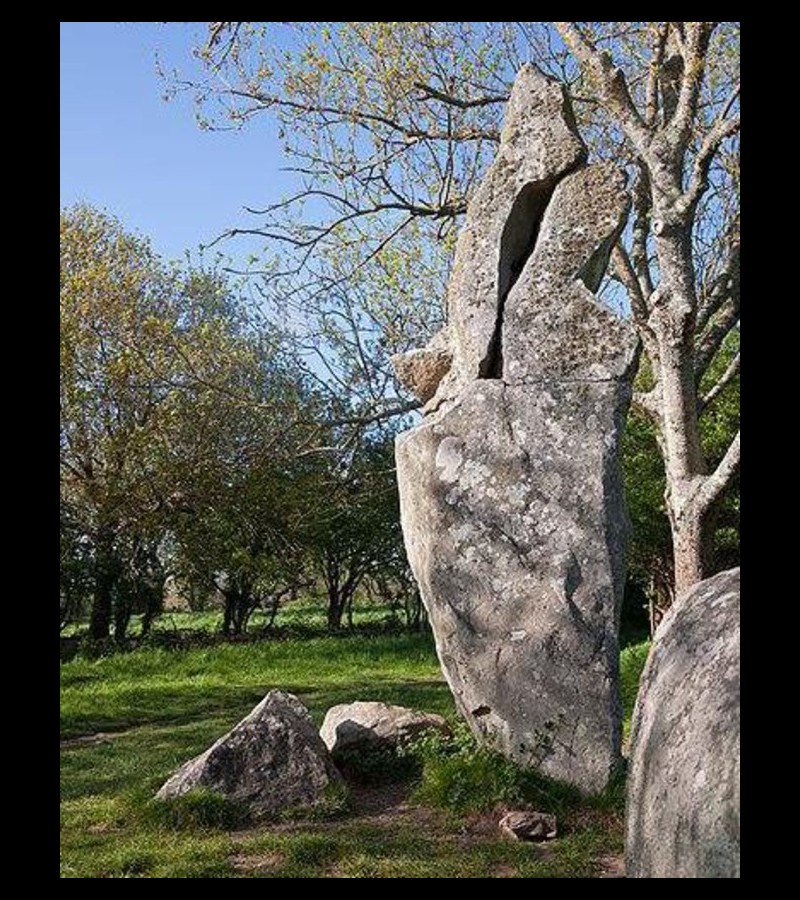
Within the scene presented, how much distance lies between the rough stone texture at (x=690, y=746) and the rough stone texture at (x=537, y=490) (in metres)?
4.44

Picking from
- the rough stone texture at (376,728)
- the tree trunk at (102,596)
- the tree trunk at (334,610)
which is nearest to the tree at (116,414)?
the tree trunk at (102,596)

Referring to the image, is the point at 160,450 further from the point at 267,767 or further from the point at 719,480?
the point at 267,767

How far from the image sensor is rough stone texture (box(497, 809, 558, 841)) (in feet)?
26.1

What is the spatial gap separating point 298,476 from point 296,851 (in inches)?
681

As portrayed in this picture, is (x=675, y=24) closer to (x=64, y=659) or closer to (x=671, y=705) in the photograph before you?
(x=671, y=705)

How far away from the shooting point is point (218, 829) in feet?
26.8

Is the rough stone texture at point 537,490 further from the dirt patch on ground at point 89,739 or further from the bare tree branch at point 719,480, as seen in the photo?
the dirt patch on ground at point 89,739

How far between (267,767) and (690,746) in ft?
17.8

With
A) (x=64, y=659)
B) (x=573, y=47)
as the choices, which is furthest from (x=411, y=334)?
(x=64, y=659)

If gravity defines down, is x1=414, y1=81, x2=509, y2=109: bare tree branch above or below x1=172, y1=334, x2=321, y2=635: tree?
above

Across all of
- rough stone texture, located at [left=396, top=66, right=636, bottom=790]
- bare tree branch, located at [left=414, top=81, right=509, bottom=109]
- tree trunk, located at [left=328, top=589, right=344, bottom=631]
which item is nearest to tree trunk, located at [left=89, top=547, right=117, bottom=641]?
tree trunk, located at [left=328, top=589, right=344, bottom=631]

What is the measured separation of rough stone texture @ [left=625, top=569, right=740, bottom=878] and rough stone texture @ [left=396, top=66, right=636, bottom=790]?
444 centimetres

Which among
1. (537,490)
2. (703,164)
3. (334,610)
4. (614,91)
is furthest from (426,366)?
(334,610)

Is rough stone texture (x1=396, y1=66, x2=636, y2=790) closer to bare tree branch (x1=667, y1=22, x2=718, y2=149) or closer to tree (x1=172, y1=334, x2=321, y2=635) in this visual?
bare tree branch (x1=667, y1=22, x2=718, y2=149)
